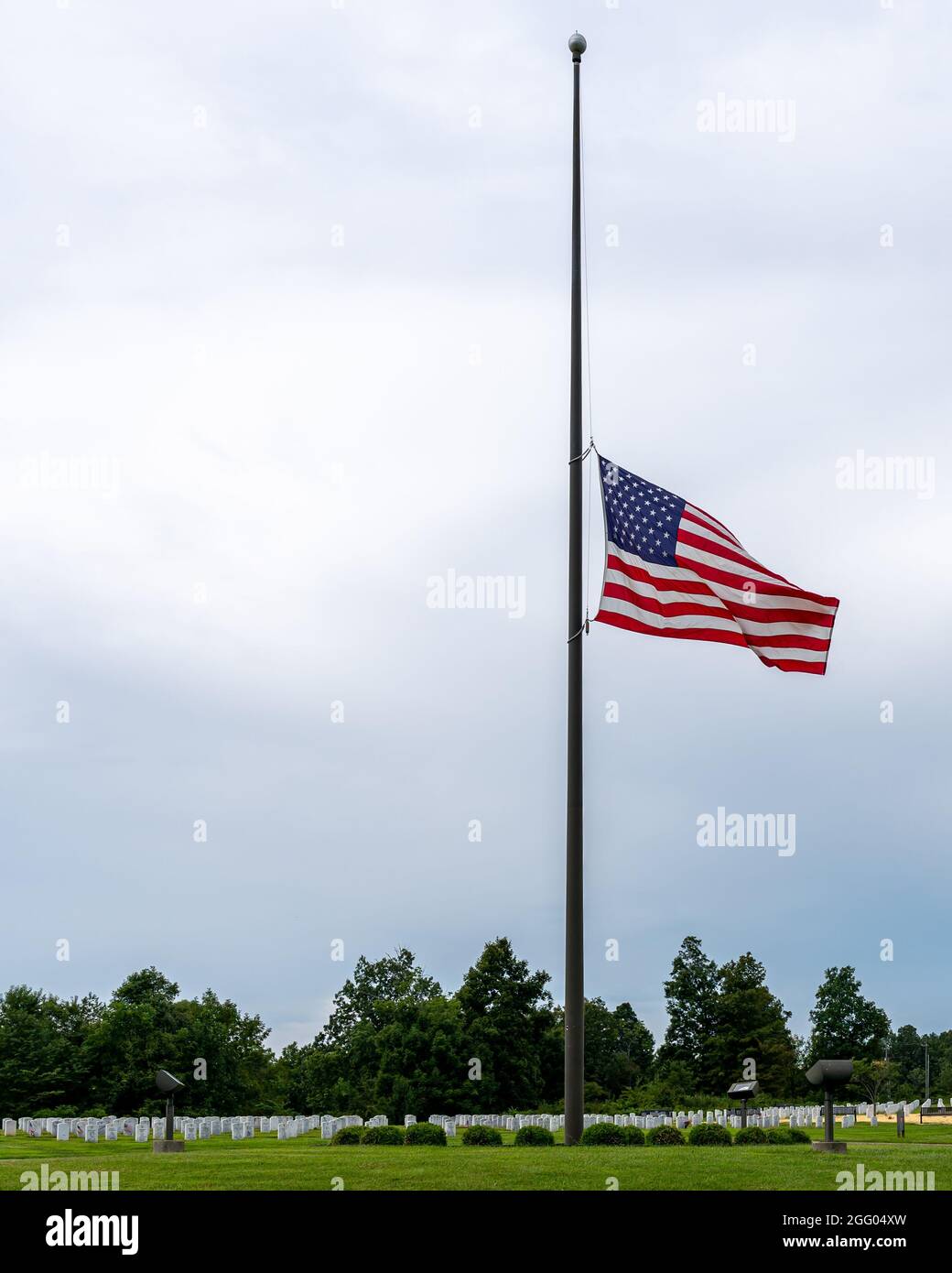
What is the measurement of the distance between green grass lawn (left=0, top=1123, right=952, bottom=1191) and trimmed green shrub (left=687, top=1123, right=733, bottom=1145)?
50.3 inches

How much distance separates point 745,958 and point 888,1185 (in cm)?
5704

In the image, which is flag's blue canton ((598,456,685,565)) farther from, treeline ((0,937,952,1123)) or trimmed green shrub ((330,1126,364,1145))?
treeline ((0,937,952,1123))

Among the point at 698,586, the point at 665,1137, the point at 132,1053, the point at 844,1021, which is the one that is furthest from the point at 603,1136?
the point at 844,1021

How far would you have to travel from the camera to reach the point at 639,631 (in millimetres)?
16266

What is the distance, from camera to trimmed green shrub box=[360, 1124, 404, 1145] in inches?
674

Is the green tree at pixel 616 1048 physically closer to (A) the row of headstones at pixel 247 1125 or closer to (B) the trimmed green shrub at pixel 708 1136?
(A) the row of headstones at pixel 247 1125

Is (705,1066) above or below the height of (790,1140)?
below

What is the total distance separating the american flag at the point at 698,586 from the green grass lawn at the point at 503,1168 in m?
5.79

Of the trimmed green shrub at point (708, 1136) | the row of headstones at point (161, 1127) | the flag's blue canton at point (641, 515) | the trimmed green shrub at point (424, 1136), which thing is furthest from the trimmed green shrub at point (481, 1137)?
the row of headstones at point (161, 1127)

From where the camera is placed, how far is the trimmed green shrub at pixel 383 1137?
17109 millimetres

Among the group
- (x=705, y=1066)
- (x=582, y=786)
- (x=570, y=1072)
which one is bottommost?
(x=705, y=1066)

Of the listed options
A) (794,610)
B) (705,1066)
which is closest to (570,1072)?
(794,610)

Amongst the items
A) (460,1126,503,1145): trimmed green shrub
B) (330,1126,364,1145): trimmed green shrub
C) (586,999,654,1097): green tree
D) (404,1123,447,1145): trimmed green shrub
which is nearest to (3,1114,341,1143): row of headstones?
→ (330,1126,364,1145): trimmed green shrub
